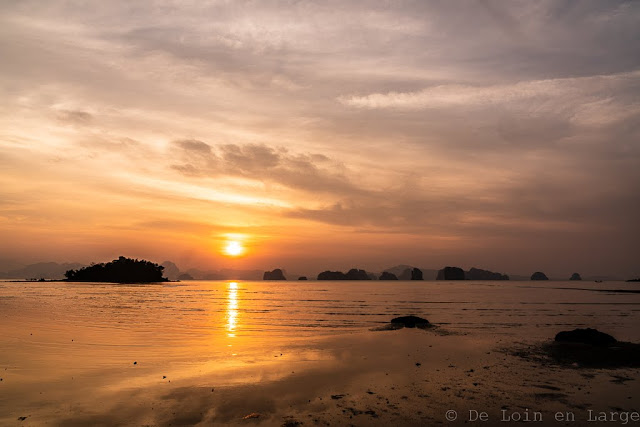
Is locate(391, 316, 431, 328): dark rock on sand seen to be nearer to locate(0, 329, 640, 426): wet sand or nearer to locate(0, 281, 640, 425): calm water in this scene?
locate(0, 281, 640, 425): calm water

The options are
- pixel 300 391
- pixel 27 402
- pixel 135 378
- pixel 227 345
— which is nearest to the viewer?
pixel 27 402

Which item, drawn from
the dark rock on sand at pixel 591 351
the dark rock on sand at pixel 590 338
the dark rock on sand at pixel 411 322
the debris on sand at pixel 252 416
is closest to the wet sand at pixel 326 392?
the debris on sand at pixel 252 416

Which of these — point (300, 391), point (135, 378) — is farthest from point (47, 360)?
point (300, 391)

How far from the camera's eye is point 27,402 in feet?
40.7

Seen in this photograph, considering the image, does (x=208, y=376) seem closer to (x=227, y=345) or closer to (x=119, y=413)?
(x=119, y=413)

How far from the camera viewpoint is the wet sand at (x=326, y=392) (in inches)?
451

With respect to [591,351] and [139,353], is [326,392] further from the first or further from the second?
[591,351]

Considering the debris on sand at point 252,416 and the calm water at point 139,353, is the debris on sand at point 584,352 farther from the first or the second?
the debris on sand at point 252,416

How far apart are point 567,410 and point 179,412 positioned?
12129 mm

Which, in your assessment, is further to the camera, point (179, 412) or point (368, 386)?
point (368, 386)

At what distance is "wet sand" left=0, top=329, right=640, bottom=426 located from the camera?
37.6 ft

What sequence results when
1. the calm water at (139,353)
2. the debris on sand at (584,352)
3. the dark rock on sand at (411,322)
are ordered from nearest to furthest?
the calm water at (139,353), the debris on sand at (584,352), the dark rock on sand at (411,322)

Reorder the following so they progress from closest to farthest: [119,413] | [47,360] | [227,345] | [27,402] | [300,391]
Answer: [119,413]
[27,402]
[300,391]
[47,360]
[227,345]

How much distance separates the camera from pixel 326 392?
46.5 ft
